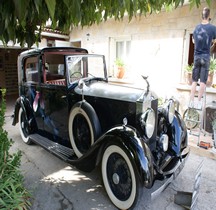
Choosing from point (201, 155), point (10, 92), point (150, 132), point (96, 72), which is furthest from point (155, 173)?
point (10, 92)

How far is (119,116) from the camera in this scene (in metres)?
2.65

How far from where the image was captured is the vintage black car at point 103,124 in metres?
2.17

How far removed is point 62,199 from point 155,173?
120 cm

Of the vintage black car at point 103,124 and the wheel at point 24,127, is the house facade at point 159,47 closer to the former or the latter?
the vintage black car at point 103,124

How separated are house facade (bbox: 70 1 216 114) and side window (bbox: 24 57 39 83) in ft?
6.30

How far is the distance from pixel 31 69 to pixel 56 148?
5.69 ft

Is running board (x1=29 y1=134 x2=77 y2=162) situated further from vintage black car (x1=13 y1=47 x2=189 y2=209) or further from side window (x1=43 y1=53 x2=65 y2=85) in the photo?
side window (x1=43 y1=53 x2=65 y2=85)

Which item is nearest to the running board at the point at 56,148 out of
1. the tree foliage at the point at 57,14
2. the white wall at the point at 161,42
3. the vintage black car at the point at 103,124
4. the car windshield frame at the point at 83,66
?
the vintage black car at the point at 103,124

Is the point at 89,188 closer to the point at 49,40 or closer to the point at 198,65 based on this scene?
the point at 198,65

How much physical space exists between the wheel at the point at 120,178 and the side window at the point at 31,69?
2.25 meters

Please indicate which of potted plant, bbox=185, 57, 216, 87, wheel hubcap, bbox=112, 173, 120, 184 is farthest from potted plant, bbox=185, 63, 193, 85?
wheel hubcap, bbox=112, 173, 120, 184

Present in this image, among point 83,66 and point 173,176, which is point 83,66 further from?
point 173,176

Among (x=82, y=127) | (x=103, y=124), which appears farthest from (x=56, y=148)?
(x=103, y=124)

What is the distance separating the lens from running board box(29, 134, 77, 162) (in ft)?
9.64
